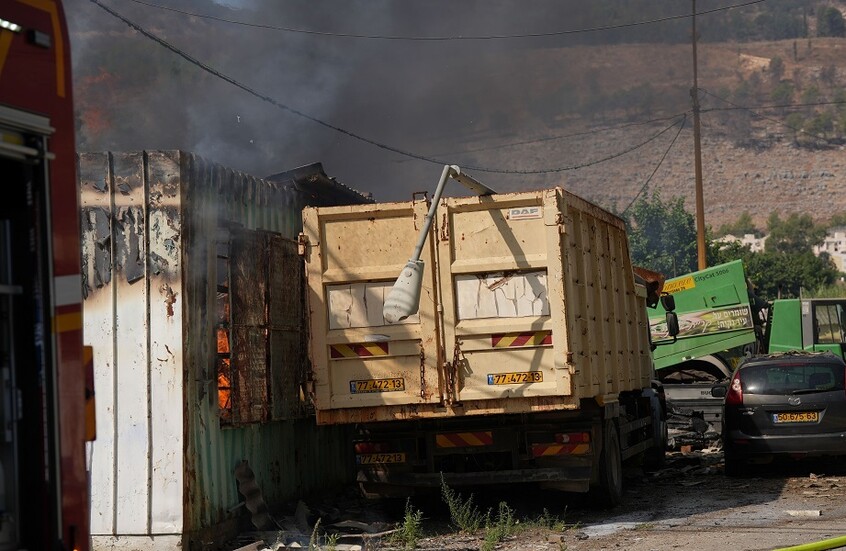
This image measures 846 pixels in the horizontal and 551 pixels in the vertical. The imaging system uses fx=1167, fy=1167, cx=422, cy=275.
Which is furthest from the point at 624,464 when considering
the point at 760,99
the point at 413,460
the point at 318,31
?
the point at 760,99

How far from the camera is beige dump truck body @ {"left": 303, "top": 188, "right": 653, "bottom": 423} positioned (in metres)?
10.2

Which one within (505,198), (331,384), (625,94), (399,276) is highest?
(625,94)

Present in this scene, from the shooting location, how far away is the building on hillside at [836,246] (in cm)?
9956

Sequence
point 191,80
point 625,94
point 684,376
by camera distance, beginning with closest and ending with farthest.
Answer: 1. point 684,376
2. point 191,80
3. point 625,94

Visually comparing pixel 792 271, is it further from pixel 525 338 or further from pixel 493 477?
pixel 525 338

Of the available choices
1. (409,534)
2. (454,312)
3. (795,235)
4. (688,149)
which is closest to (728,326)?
(454,312)

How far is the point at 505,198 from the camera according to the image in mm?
10305

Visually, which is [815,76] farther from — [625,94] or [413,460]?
[413,460]

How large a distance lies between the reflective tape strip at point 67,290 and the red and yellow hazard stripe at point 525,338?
20.5 feet

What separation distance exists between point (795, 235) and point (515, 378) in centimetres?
9826

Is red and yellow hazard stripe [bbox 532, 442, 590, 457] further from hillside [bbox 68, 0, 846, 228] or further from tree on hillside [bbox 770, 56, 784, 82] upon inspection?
tree on hillside [bbox 770, 56, 784, 82]

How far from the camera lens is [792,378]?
45.9 feet

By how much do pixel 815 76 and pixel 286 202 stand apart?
14178cm

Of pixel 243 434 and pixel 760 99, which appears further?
pixel 760 99
